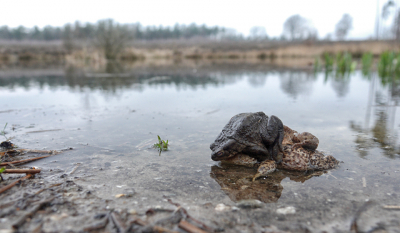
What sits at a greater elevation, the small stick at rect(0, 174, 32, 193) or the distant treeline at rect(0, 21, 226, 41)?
the distant treeline at rect(0, 21, 226, 41)

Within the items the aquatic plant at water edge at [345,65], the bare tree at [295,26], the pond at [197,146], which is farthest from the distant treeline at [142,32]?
the pond at [197,146]

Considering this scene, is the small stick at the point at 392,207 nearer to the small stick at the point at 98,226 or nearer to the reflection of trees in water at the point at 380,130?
the reflection of trees in water at the point at 380,130

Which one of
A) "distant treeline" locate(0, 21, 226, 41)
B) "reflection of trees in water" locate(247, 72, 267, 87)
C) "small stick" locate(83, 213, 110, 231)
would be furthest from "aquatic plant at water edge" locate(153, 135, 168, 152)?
"distant treeline" locate(0, 21, 226, 41)

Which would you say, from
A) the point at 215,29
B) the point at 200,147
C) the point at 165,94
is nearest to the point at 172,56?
the point at 165,94

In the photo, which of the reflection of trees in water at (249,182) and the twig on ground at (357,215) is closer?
the twig on ground at (357,215)

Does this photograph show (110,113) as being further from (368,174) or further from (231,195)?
(368,174)

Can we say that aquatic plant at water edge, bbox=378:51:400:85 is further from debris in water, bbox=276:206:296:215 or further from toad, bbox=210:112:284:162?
debris in water, bbox=276:206:296:215
